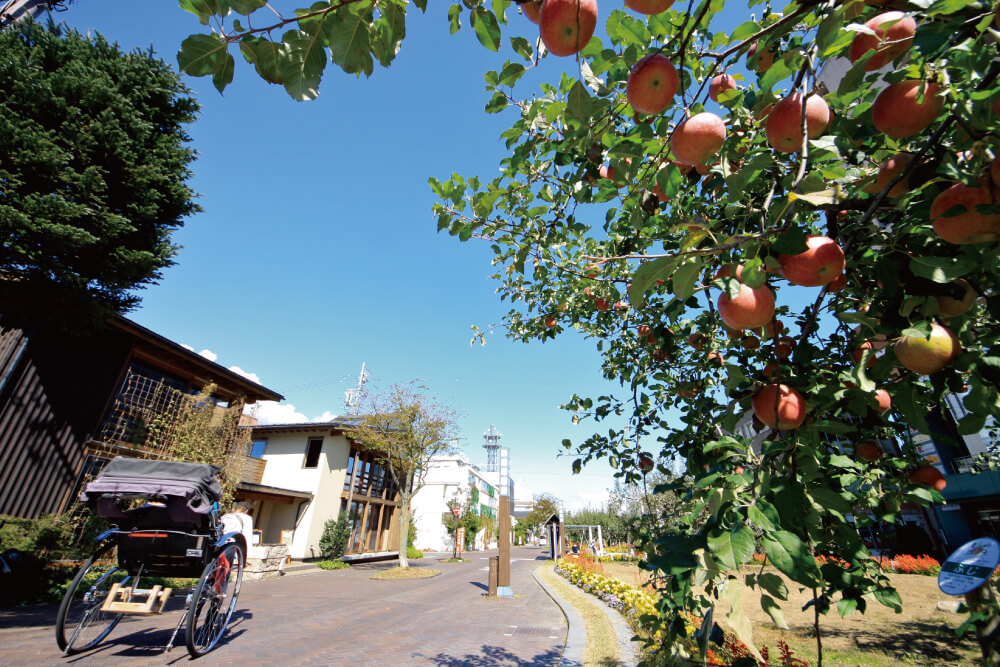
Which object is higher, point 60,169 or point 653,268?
point 60,169

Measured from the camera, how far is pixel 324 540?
713 inches

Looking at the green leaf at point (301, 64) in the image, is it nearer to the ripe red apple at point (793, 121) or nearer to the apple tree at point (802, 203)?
the apple tree at point (802, 203)

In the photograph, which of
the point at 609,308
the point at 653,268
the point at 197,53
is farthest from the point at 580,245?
the point at 197,53

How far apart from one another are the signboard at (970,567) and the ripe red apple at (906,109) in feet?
5.20

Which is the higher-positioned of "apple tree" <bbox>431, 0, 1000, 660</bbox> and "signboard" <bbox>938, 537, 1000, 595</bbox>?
"apple tree" <bbox>431, 0, 1000, 660</bbox>

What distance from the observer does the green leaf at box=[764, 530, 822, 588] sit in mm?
874

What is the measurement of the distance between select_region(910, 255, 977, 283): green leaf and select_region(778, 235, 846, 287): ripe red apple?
0.16 meters

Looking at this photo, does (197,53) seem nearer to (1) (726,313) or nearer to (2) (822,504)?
(1) (726,313)

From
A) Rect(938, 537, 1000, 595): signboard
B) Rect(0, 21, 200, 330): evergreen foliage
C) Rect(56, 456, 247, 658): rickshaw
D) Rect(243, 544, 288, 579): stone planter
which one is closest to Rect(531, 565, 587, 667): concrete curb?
Rect(938, 537, 1000, 595): signboard

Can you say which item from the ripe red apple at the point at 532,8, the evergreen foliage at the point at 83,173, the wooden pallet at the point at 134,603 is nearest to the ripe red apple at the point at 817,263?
the ripe red apple at the point at 532,8

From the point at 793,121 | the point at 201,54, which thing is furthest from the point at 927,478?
the point at 201,54

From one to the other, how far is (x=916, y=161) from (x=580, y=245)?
8.16 ft

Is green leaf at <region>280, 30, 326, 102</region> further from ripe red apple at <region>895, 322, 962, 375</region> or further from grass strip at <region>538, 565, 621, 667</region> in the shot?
grass strip at <region>538, 565, 621, 667</region>

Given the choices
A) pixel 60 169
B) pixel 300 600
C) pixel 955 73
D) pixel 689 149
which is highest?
pixel 60 169
